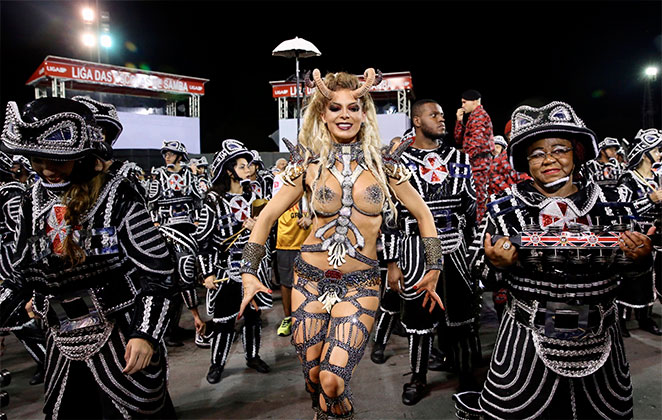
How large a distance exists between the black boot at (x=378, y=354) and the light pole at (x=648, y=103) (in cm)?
1552

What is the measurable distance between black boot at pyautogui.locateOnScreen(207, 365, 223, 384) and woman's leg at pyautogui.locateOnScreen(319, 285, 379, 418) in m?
2.59

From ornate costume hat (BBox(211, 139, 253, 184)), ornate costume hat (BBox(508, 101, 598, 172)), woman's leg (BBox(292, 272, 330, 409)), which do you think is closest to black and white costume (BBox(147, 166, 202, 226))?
ornate costume hat (BBox(211, 139, 253, 184))

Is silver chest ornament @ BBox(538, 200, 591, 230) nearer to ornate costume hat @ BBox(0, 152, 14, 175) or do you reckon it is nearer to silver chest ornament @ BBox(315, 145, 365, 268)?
silver chest ornament @ BBox(315, 145, 365, 268)

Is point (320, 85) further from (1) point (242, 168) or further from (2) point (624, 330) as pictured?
(2) point (624, 330)

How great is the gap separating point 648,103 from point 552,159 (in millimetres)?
17612

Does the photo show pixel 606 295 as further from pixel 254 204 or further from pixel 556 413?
pixel 254 204

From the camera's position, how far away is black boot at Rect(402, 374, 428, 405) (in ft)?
14.4

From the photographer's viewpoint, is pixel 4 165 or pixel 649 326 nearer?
pixel 4 165

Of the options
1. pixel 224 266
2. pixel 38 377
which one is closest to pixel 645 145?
pixel 224 266

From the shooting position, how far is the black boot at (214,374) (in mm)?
5074

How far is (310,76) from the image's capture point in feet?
10.8

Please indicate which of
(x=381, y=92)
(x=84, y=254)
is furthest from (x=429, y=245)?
(x=381, y=92)

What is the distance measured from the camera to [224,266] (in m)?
5.34

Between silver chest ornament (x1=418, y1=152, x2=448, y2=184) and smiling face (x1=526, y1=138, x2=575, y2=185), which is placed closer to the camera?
smiling face (x1=526, y1=138, x2=575, y2=185)
